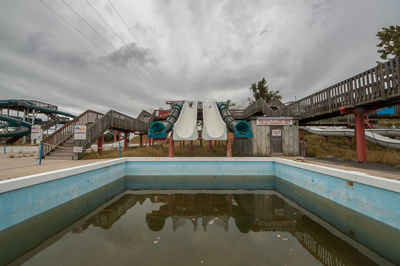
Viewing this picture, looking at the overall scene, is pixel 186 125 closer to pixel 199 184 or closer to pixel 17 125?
pixel 199 184

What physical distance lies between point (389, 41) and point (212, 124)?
1742cm

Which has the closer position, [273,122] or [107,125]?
[273,122]

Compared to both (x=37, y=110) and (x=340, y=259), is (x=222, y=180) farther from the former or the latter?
(x=37, y=110)

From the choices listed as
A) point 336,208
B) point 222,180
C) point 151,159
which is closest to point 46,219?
point 151,159

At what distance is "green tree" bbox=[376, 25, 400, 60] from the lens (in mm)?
13695

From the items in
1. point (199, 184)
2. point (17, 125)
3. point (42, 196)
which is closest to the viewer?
point (42, 196)

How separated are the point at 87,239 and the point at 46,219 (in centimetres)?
200

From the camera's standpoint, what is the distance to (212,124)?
14.6 m

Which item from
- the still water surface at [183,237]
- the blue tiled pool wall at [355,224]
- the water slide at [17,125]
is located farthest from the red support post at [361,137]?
the water slide at [17,125]

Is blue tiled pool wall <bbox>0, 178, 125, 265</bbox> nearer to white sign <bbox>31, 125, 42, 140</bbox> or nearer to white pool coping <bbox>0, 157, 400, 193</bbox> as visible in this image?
white pool coping <bbox>0, 157, 400, 193</bbox>

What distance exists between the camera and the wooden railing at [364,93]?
6.65 meters

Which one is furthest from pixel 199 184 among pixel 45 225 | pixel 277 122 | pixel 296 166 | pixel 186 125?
pixel 277 122

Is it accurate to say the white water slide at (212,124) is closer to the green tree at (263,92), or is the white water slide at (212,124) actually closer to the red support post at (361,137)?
the red support post at (361,137)

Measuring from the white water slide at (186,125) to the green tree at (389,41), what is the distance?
1815cm
